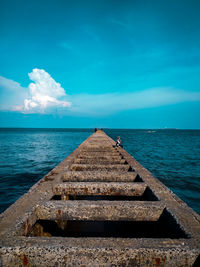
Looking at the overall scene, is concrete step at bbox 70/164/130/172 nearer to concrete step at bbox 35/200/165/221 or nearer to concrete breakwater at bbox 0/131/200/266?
concrete breakwater at bbox 0/131/200/266

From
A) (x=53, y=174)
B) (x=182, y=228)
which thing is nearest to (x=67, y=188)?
(x=53, y=174)

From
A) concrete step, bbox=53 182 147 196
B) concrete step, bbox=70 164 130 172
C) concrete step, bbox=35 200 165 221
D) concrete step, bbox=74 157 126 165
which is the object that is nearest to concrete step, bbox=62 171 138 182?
concrete step, bbox=53 182 147 196

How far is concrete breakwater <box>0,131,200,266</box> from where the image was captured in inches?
55.6

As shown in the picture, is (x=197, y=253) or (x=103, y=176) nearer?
(x=197, y=253)

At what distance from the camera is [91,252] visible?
1417 mm

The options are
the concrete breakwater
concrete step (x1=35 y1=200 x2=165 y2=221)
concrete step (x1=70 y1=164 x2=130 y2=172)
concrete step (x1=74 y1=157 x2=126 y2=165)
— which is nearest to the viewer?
A: the concrete breakwater

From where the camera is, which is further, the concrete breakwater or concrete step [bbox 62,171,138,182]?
concrete step [bbox 62,171,138,182]

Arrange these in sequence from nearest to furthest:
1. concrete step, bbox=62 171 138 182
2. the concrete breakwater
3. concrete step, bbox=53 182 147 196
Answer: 1. the concrete breakwater
2. concrete step, bbox=53 182 147 196
3. concrete step, bbox=62 171 138 182

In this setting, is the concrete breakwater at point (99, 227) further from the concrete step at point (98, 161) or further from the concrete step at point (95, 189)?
the concrete step at point (98, 161)

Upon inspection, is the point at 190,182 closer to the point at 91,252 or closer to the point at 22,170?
the point at 91,252

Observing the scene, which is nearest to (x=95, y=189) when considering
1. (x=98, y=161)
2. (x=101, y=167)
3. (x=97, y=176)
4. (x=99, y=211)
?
(x=97, y=176)

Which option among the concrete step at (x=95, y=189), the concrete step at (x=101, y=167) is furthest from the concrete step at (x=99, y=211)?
the concrete step at (x=101, y=167)

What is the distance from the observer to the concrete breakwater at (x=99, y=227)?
1.41 metres

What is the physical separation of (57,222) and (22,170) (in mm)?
10134
